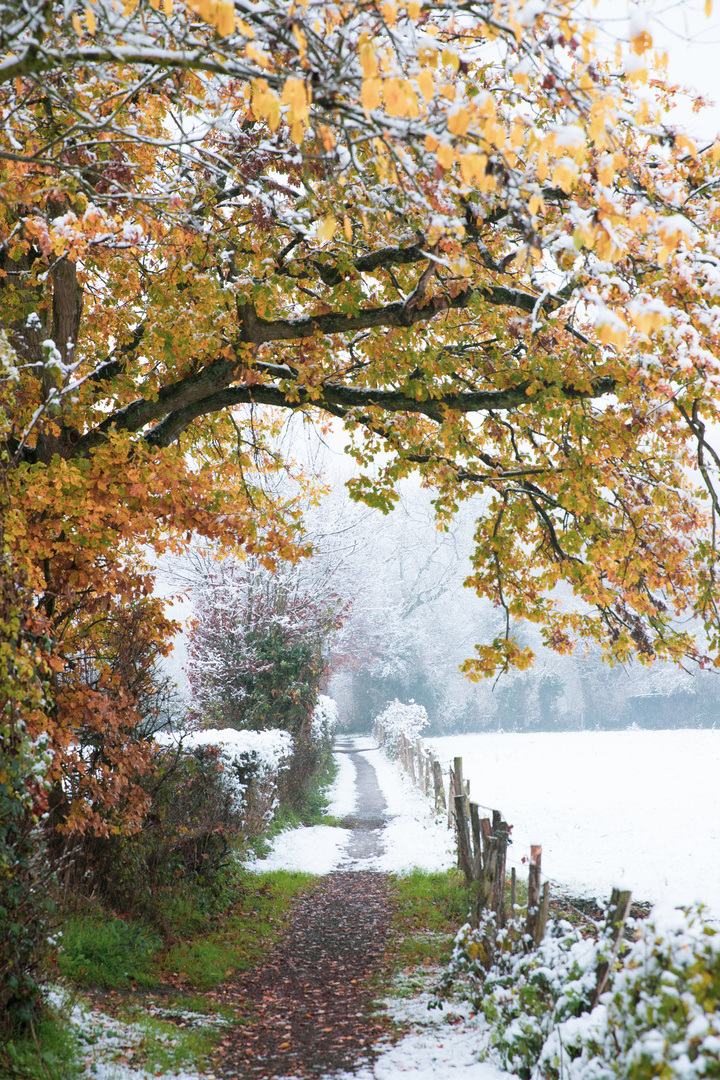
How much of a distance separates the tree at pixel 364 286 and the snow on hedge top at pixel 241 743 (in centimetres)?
259

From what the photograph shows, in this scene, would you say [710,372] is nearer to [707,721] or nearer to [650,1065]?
[650,1065]

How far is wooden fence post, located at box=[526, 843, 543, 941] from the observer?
4871 mm

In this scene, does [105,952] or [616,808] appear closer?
[105,952]

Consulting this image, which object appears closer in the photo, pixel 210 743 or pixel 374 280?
pixel 374 280

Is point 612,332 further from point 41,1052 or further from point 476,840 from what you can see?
point 476,840

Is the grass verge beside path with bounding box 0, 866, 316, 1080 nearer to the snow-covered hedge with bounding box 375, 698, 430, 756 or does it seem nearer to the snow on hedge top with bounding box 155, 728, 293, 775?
the snow on hedge top with bounding box 155, 728, 293, 775

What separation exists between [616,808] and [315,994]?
36.8ft

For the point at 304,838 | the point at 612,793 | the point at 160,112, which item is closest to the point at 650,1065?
the point at 160,112

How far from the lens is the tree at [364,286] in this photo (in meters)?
3.60

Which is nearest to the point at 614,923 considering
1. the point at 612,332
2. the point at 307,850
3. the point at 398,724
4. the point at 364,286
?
the point at 612,332

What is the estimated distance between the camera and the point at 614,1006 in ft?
10.3

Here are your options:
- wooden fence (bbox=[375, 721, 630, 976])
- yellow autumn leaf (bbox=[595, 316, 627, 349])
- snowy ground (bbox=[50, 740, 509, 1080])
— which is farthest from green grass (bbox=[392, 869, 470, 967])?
yellow autumn leaf (bbox=[595, 316, 627, 349])

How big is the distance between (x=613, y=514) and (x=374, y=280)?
3.76 meters

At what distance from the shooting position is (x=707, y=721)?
1752 inches
